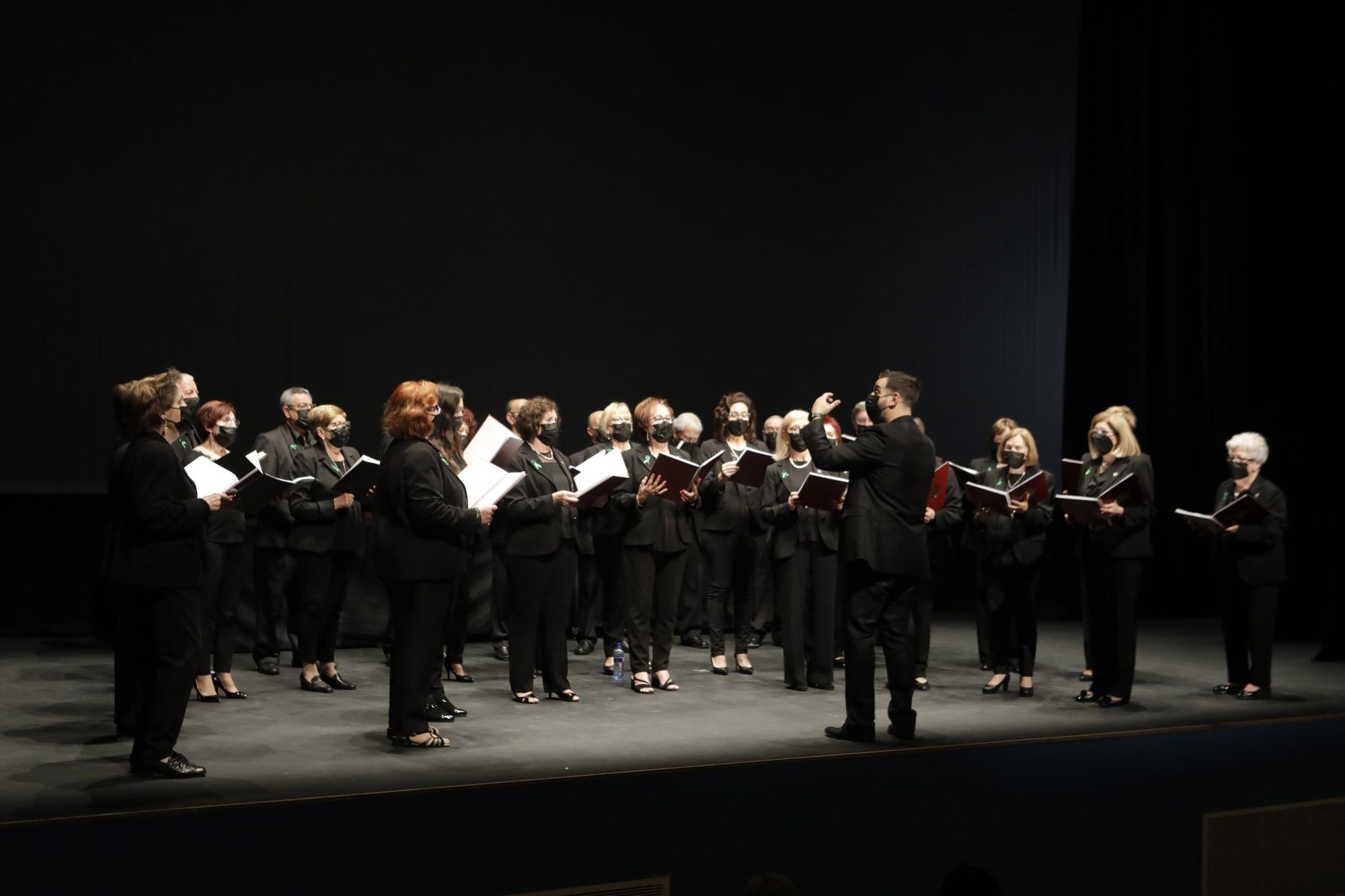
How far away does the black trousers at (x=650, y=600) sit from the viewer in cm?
621

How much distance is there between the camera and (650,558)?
6246mm

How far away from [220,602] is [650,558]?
2.06m

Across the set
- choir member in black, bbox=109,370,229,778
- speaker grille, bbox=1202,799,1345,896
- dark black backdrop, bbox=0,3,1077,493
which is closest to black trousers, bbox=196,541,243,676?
choir member in black, bbox=109,370,229,778

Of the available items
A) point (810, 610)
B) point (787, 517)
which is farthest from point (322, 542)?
point (810, 610)

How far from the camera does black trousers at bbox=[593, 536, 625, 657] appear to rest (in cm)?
694

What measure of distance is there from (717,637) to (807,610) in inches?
26.0

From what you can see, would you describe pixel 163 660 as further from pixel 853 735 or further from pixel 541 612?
pixel 853 735

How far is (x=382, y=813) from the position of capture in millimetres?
3664

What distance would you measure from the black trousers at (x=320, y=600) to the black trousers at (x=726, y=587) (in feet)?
6.64

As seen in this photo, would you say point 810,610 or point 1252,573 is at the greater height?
point 1252,573

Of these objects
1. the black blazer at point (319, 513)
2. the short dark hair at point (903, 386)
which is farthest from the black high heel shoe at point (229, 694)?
the short dark hair at point (903, 386)

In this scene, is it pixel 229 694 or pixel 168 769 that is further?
pixel 229 694

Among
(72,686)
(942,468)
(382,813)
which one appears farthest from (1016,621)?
(72,686)

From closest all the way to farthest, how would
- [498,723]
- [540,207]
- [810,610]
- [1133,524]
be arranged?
[498,723] → [1133,524] → [810,610] → [540,207]
